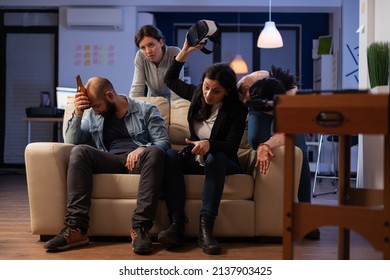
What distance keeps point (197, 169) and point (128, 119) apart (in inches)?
17.8

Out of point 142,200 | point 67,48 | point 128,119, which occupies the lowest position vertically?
point 142,200

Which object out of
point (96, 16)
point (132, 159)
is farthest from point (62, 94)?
point (132, 159)

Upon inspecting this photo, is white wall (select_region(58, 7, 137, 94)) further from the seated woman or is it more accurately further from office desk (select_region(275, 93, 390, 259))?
office desk (select_region(275, 93, 390, 259))

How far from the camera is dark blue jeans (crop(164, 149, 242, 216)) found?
2393 millimetres

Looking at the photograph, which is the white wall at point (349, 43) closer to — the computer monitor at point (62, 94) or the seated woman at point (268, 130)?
the computer monitor at point (62, 94)

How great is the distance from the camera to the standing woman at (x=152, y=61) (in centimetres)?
308

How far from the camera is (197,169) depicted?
2.58 meters

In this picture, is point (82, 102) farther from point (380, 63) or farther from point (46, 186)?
point (380, 63)

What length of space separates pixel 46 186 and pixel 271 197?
1090 millimetres

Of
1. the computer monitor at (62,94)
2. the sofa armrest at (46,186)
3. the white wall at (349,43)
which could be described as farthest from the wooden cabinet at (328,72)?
the sofa armrest at (46,186)

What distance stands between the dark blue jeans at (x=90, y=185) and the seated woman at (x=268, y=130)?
48cm
